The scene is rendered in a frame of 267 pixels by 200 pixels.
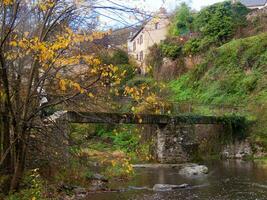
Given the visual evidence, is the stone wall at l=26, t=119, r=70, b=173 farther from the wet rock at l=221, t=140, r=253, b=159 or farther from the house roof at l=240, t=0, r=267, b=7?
the house roof at l=240, t=0, r=267, b=7

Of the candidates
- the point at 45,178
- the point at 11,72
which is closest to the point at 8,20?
the point at 11,72

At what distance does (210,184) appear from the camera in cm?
1991

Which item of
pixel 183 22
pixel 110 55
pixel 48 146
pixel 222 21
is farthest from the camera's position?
pixel 183 22

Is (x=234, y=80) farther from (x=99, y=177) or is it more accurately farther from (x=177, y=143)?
(x=99, y=177)

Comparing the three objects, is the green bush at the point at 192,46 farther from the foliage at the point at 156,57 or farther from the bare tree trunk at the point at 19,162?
the bare tree trunk at the point at 19,162

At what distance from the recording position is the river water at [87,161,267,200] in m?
16.6

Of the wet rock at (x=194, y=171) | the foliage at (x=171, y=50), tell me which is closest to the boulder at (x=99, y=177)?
the wet rock at (x=194, y=171)

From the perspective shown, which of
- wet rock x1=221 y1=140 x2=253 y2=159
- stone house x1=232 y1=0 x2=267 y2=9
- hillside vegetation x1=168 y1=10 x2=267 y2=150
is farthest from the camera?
→ stone house x1=232 y1=0 x2=267 y2=9

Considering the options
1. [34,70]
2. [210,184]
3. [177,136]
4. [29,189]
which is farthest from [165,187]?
[177,136]

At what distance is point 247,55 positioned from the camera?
39.4 meters

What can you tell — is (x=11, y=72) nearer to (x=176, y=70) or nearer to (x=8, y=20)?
(x=8, y=20)

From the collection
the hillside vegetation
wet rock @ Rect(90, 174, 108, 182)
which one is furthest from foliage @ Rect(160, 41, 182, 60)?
wet rock @ Rect(90, 174, 108, 182)

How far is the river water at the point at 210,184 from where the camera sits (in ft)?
54.6

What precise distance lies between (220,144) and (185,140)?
130 inches
